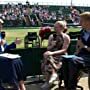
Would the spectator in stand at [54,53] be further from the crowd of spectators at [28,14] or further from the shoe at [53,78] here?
the crowd of spectators at [28,14]

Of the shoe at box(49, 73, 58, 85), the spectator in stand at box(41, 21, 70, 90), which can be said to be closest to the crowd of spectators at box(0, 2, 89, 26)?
the spectator in stand at box(41, 21, 70, 90)

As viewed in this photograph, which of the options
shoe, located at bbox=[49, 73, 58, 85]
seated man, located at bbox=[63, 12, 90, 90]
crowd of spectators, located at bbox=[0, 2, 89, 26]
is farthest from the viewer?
Result: crowd of spectators, located at bbox=[0, 2, 89, 26]

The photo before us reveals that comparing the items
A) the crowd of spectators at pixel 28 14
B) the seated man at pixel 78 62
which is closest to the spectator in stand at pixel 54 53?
the seated man at pixel 78 62

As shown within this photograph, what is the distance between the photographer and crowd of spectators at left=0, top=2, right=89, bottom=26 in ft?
124

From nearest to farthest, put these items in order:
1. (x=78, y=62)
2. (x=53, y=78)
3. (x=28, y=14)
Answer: (x=78, y=62), (x=53, y=78), (x=28, y=14)

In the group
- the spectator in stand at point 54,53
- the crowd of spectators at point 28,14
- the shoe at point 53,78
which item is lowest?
the crowd of spectators at point 28,14

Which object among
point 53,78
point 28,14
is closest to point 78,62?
point 53,78

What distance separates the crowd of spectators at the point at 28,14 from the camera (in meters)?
37.8

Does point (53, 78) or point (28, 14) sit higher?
point (53, 78)

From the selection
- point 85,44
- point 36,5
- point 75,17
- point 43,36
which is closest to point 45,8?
point 36,5

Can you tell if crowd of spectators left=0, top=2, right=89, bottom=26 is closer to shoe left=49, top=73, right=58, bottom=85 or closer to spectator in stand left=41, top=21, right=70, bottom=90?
spectator in stand left=41, top=21, right=70, bottom=90

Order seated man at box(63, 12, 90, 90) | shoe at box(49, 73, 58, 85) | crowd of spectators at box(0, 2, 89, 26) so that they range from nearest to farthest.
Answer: seated man at box(63, 12, 90, 90)
shoe at box(49, 73, 58, 85)
crowd of spectators at box(0, 2, 89, 26)

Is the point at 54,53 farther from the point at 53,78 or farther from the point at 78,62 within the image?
the point at 78,62

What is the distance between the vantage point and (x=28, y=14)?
41.2 metres
